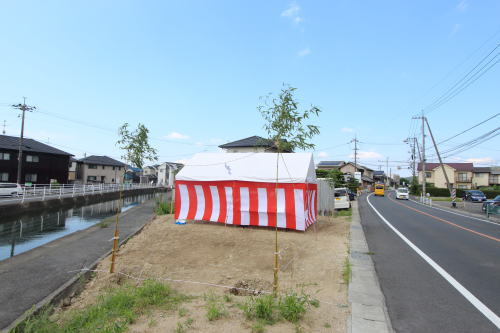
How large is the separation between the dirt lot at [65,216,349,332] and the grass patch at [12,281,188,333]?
0.22 metres

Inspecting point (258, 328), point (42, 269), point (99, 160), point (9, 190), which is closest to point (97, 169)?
point (99, 160)

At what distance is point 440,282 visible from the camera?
219 inches

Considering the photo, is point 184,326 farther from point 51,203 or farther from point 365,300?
point 51,203

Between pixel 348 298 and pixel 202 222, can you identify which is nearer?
pixel 348 298

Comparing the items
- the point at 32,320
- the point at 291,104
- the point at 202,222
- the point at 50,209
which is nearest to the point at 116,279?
the point at 32,320

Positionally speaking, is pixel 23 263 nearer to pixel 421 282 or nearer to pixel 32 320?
pixel 32 320

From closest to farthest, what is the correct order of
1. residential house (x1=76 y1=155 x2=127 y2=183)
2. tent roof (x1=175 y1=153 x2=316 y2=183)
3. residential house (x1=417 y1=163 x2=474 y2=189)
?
tent roof (x1=175 y1=153 x2=316 y2=183), residential house (x1=76 y1=155 x2=127 y2=183), residential house (x1=417 y1=163 x2=474 y2=189)

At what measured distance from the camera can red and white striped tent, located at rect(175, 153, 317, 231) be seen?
10695 mm

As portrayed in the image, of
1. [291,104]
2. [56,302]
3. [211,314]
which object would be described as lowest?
[56,302]

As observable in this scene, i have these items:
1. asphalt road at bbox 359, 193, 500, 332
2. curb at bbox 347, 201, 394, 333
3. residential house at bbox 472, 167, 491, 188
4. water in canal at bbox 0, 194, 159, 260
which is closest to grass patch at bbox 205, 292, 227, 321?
curb at bbox 347, 201, 394, 333

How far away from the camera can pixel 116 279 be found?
582 cm

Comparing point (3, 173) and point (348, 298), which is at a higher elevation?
point (3, 173)

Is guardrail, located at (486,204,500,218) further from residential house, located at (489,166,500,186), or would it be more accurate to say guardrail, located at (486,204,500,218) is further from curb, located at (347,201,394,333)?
residential house, located at (489,166,500,186)

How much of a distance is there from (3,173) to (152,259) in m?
37.4
